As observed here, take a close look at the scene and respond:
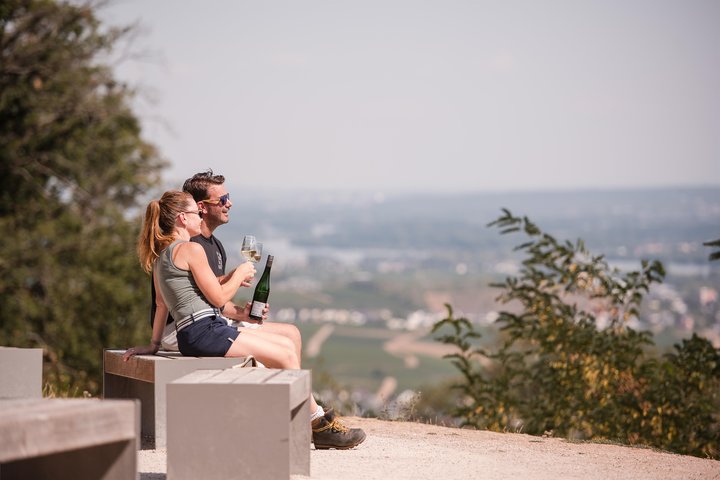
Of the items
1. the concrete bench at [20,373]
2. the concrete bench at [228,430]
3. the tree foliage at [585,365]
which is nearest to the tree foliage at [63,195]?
the tree foliage at [585,365]

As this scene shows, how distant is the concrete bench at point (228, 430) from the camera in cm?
493

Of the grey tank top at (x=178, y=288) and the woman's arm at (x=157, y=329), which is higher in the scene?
the grey tank top at (x=178, y=288)

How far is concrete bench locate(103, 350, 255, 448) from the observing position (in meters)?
6.03

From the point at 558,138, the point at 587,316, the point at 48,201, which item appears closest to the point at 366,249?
the point at 558,138

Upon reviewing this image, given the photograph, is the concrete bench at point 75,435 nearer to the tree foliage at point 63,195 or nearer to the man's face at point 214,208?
the man's face at point 214,208

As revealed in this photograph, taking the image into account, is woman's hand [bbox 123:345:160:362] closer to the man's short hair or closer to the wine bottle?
the wine bottle

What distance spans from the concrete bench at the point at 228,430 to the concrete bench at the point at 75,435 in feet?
1.85

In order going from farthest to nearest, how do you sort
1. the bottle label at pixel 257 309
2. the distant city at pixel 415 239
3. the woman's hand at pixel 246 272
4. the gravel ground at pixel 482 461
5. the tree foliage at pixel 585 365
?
1. the distant city at pixel 415 239
2. the tree foliage at pixel 585 365
3. the bottle label at pixel 257 309
4. the woman's hand at pixel 246 272
5. the gravel ground at pixel 482 461

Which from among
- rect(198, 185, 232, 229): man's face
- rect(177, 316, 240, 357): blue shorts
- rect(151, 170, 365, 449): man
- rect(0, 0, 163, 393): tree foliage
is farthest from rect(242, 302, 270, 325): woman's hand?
rect(0, 0, 163, 393): tree foliage

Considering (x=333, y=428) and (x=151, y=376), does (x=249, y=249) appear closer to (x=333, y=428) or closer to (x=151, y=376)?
(x=151, y=376)

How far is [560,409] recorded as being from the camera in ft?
31.0

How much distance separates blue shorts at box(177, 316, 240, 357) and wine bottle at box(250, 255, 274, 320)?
39 centimetres

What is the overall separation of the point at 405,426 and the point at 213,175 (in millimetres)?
2424

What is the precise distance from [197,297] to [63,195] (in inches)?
800
